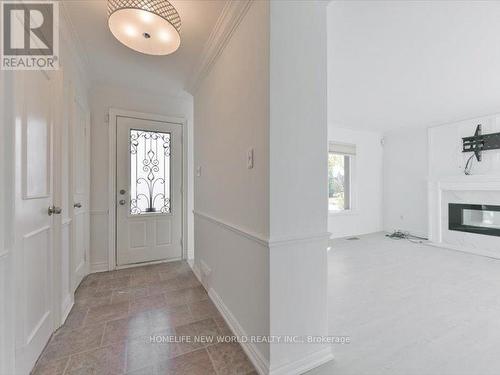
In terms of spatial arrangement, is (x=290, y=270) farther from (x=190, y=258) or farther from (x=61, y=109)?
(x=190, y=258)

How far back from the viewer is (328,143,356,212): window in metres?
5.20

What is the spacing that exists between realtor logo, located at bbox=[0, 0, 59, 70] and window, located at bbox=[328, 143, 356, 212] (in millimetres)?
4874

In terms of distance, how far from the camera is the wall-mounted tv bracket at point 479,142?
3.88m

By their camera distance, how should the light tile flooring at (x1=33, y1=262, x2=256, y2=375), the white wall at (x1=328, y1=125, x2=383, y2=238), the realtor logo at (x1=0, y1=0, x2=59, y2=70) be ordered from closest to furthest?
the realtor logo at (x1=0, y1=0, x2=59, y2=70), the light tile flooring at (x1=33, y1=262, x2=256, y2=375), the white wall at (x1=328, y1=125, x2=383, y2=238)

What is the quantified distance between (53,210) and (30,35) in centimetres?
120

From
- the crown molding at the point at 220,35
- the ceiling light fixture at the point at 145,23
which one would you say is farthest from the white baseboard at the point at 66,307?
the crown molding at the point at 220,35

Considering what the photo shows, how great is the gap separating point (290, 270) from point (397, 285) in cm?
208

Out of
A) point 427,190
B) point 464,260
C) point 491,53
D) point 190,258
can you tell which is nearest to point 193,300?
point 190,258

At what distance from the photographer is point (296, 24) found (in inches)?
53.6

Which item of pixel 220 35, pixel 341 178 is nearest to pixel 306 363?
pixel 220 35

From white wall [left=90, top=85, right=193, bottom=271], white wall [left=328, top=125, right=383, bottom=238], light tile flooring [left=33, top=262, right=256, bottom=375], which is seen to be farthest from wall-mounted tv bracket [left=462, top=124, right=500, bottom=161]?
white wall [left=90, top=85, right=193, bottom=271]

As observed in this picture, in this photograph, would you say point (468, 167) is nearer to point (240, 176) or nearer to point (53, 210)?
point (240, 176)

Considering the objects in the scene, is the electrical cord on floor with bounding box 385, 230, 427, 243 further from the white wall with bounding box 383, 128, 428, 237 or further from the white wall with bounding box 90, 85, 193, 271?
the white wall with bounding box 90, 85, 193, 271

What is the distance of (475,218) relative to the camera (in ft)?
13.7
